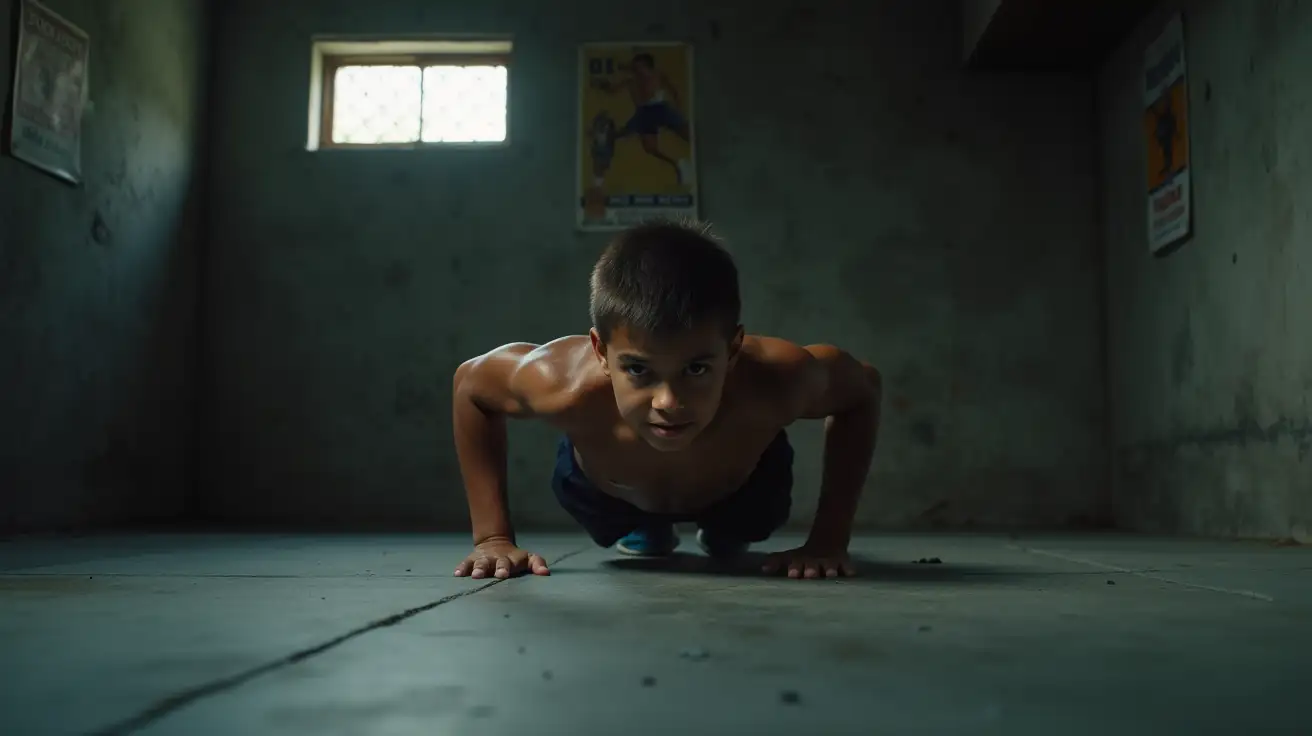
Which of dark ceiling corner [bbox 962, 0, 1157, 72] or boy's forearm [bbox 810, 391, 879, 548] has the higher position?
dark ceiling corner [bbox 962, 0, 1157, 72]

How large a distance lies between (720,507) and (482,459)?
0.64m

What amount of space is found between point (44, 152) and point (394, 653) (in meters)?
3.91

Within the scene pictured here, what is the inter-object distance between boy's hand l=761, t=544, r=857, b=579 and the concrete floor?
0.09 m

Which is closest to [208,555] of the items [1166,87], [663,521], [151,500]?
[663,521]

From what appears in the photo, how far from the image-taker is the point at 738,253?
215 inches

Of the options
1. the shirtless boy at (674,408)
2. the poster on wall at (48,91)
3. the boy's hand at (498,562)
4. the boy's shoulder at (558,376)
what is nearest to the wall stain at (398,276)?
the poster on wall at (48,91)

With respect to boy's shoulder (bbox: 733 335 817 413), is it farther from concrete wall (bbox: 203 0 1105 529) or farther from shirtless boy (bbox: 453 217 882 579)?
concrete wall (bbox: 203 0 1105 529)

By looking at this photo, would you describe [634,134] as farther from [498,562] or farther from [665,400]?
[665,400]

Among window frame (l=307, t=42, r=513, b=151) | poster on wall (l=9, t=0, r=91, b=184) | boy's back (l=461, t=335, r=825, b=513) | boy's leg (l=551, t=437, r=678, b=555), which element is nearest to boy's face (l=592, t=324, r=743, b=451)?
boy's back (l=461, t=335, r=825, b=513)

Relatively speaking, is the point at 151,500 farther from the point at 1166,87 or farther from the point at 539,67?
the point at 1166,87

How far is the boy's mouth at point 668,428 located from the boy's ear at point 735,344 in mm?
205

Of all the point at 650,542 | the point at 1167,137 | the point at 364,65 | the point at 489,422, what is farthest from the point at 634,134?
the point at 489,422

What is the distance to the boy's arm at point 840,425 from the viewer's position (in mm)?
2314

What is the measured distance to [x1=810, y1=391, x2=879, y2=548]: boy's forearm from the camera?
2.35 m
